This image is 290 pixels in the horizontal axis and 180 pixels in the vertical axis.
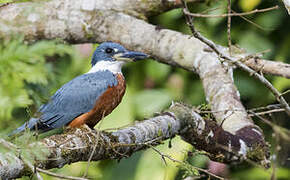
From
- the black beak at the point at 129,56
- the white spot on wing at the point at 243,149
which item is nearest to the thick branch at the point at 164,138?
the white spot on wing at the point at 243,149

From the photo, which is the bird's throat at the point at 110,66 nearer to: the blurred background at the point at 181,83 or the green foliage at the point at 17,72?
the blurred background at the point at 181,83

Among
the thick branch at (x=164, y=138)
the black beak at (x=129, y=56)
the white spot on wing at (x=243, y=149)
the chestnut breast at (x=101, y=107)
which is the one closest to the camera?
the thick branch at (x=164, y=138)

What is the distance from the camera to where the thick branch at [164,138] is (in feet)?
8.25

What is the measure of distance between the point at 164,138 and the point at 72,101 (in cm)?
109

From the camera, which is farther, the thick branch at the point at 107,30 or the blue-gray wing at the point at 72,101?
the thick branch at the point at 107,30

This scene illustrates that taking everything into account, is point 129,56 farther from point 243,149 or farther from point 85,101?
point 243,149

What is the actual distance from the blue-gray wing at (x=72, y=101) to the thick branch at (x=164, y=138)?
799 millimetres

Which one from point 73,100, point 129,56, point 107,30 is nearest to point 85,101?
point 73,100

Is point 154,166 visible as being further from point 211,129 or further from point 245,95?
point 211,129

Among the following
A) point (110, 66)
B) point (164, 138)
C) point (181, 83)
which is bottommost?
point (181, 83)

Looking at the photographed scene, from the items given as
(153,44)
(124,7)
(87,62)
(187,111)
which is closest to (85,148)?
(187,111)

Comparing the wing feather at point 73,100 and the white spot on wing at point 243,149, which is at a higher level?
the wing feather at point 73,100

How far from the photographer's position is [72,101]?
147 inches

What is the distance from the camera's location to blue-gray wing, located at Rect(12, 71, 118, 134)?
3.63m
